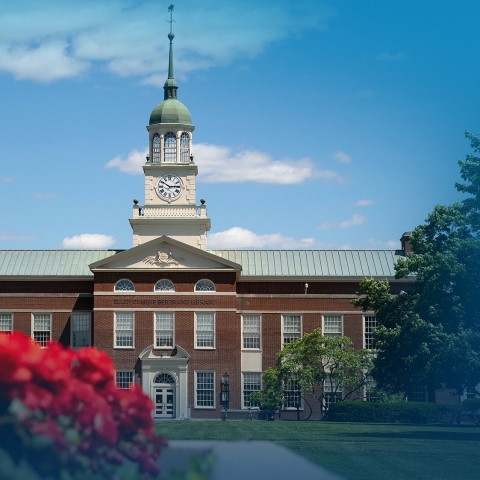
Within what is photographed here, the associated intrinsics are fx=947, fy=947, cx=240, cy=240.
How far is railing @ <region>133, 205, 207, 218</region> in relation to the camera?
188 feet

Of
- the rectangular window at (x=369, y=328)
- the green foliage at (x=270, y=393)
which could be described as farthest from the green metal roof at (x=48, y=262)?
the rectangular window at (x=369, y=328)

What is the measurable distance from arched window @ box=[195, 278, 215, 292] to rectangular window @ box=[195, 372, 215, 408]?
183 inches

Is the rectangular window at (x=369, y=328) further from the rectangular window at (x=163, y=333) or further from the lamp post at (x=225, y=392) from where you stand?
the rectangular window at (x=163, y=333)

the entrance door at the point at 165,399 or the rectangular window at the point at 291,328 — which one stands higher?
the rectangular window at the point at 291,328

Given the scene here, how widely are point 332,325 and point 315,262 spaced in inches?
170

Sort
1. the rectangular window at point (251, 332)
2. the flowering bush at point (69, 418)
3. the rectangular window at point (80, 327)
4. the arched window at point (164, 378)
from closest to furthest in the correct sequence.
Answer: the flowering bush at point (69, 418) → the arched window at point (164, 378) → the rectangular window at point (80, 327) → the rectangular window at point (251, 332)

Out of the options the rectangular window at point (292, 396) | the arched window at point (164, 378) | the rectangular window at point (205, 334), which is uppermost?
the rectangular window at point (205, 334)

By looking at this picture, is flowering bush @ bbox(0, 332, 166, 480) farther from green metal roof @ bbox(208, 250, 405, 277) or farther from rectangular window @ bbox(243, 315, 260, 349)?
green metal roof @ bbox(208, 250, 405, 277)

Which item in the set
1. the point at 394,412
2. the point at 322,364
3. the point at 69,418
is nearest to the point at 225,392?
the point at 322,364

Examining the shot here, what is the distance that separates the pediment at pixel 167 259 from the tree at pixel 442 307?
13.3 m

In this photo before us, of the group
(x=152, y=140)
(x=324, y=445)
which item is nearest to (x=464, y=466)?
(x=324, y=445)

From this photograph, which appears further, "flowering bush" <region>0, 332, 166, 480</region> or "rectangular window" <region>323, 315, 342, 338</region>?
"rectangular window" <region>323, 315, 342, 338</region>

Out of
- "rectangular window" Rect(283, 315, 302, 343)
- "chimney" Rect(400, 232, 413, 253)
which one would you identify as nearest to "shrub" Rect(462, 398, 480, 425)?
"rectangular window" Rect(283, 315, 302, 343)

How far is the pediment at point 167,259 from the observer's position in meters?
52.8
